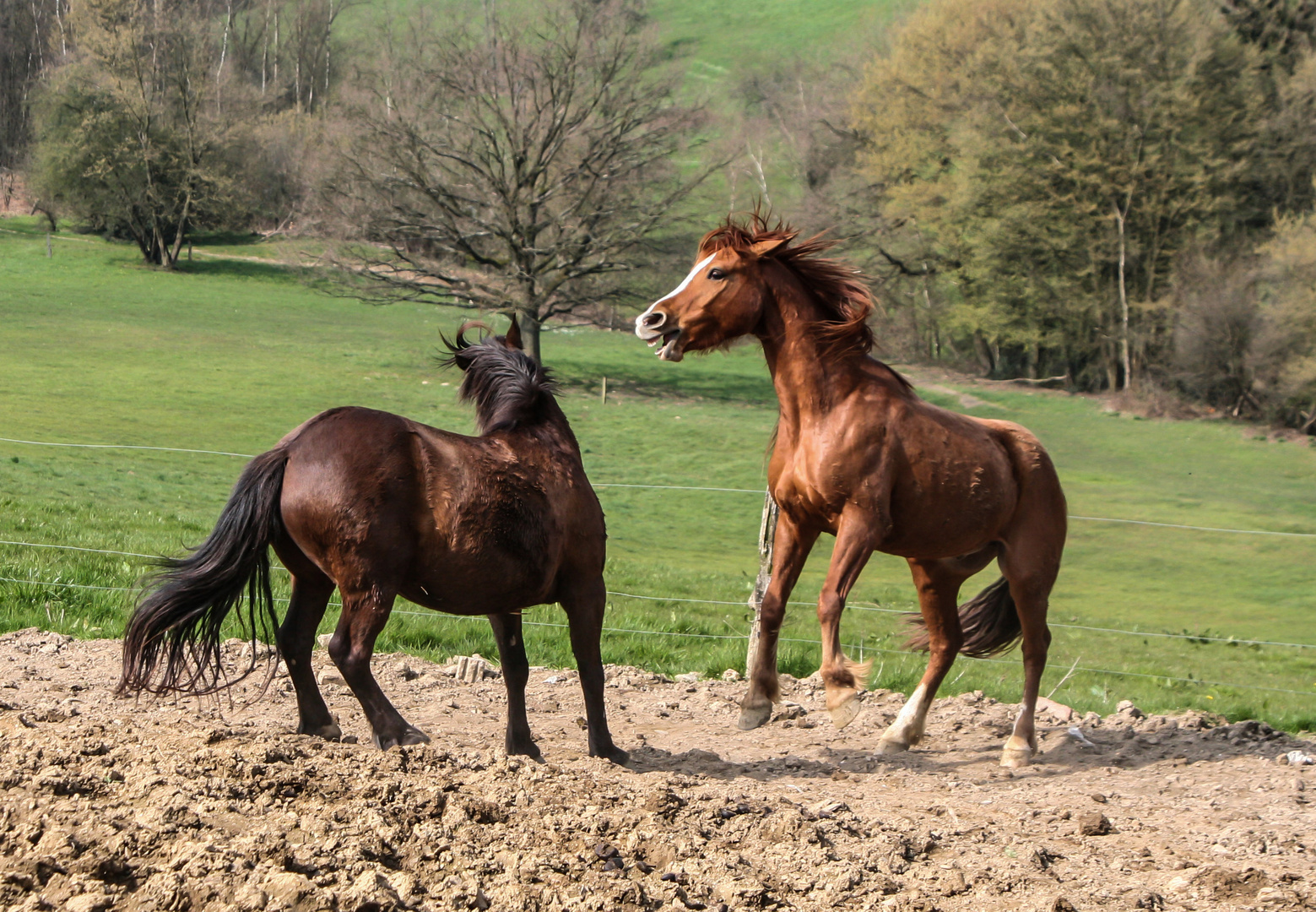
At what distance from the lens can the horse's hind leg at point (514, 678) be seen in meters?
5.42

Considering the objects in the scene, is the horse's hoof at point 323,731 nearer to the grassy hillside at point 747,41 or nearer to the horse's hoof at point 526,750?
the horse's hoof at point 526,750

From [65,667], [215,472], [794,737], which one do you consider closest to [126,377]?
[215,472]

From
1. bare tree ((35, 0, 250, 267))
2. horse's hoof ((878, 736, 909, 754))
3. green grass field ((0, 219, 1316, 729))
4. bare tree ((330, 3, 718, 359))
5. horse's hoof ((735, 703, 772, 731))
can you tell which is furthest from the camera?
bare tree ((35, 0, 250, 267))

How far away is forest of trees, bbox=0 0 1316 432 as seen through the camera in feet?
110

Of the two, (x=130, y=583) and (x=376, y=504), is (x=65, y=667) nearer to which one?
(x=130, y=583)

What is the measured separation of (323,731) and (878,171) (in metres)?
43.5

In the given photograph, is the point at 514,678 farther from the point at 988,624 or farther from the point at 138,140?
the point at 138,140

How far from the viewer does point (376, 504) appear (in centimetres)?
479

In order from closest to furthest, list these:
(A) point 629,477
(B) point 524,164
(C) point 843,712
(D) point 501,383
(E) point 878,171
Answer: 1. (C) point 843,712
2. (D) point 501,383
3. (A) point 629,477
4. (B) point 524,164
5. (E) point 878,171

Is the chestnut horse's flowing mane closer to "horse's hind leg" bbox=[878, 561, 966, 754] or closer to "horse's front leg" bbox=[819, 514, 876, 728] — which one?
"horse's front leg" bbox=[819, 514, 876, 728]

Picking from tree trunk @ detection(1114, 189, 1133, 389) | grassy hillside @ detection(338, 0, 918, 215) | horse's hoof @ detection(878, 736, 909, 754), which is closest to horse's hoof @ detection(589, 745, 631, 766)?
horse's hoof @ detection(878, 736, 909, 754)

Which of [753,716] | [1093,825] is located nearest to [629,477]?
[753,716]

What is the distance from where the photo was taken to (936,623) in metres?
6.66

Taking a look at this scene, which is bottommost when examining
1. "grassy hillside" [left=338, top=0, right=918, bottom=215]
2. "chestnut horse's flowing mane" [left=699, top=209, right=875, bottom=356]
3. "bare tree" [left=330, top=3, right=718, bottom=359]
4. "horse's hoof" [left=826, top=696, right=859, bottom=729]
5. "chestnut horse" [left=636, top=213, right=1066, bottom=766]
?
"horse's hoof" [left=826, top=696, right=859, bottom=729]
